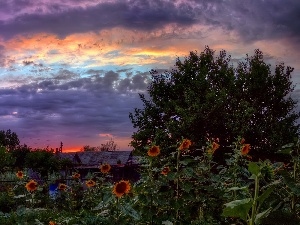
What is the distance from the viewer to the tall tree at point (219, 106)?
29156mm

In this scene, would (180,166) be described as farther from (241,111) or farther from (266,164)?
(241,111)

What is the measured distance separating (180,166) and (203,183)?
0.69 metres

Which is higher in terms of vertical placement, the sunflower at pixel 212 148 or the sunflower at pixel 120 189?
the sunflower at pixel 212 148

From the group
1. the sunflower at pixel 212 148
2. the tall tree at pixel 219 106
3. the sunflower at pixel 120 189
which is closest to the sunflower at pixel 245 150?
the sunflower at pixel 212 148

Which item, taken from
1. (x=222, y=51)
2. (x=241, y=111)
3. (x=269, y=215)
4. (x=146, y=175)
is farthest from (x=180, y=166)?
(x=222, y=51)

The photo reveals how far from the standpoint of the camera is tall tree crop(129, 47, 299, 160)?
29156 millimetres

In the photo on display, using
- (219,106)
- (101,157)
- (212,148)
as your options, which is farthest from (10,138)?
(212,148)

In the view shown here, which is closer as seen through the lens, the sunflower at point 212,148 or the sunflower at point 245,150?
the sunflower at point 245,150

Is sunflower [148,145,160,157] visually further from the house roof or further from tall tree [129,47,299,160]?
the house roof

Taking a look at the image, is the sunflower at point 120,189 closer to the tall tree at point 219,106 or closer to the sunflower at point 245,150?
the sunflower at point 245,150

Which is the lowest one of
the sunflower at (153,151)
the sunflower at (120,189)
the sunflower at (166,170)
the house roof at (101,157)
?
the house roof at (101,157)

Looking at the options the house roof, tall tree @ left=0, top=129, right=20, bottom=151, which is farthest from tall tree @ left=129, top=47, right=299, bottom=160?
tall tree @ left=0, top=129, right=20, bottom=151

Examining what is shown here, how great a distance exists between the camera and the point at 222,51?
34.2 meters

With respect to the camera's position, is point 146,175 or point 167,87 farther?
point 167,87
